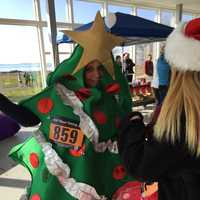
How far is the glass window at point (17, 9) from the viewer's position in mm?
5711

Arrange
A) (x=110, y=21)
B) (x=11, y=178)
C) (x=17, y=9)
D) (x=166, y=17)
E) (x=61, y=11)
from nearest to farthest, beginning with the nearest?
(x=11, y=178), (x=110, y=21), (x=17, y=9), (x=61, y=11), (x=166, y=17)

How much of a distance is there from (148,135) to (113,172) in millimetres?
610

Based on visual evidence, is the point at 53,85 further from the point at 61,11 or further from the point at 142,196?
the point at 61,11

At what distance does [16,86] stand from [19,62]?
0.62 meters

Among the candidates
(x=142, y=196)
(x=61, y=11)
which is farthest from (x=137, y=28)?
(x=61, y=11)

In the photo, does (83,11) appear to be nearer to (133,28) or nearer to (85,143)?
(133,28)

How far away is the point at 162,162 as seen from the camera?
0.72m

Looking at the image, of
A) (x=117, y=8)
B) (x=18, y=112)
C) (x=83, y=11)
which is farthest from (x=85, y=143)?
(x=117, y=8)

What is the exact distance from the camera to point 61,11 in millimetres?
6895

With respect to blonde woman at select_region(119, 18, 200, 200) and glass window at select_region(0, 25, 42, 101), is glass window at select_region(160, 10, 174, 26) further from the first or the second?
blonde woman at select_region(119, 18, 200, 200)

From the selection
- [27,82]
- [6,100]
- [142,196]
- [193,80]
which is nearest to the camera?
[193,80]

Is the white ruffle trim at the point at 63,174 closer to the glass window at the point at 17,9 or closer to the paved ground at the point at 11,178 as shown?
the paved ground at the point at 11,178

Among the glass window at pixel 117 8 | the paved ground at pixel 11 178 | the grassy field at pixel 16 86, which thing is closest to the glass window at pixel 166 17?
the glass window at pixel 117 8

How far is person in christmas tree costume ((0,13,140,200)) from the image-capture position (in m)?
1.23
